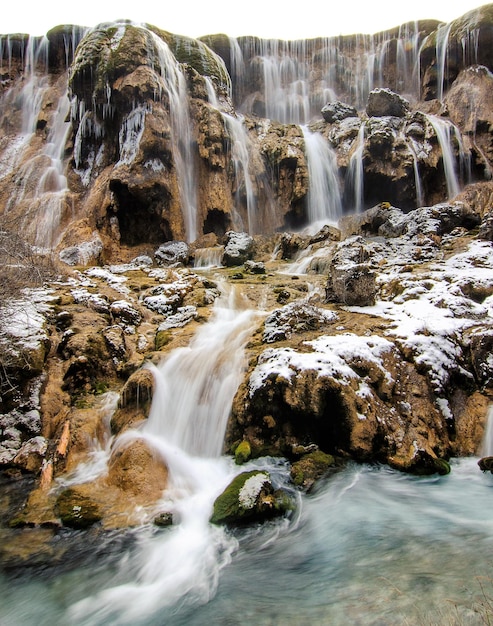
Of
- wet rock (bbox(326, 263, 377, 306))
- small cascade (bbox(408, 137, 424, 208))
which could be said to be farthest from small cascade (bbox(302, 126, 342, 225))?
wet rock (bbox(326, 263, 377, 306))

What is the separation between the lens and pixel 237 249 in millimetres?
16812

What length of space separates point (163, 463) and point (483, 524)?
4200 millimetres

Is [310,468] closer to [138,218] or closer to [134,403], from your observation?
[134,403]

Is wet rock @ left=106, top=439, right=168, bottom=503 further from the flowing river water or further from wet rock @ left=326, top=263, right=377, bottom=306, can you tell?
wet rock @ left=326, top=263, right=377, bottom=306

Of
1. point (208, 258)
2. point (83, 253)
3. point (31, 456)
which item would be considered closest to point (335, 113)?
point (208, 258)

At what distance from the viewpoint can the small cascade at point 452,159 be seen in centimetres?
2011

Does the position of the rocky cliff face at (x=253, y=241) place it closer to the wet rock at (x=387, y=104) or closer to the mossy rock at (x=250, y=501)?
the wet rock at (x=387, y=104)

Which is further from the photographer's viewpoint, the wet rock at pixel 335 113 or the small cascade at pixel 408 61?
the small cascade at pixel 408 61

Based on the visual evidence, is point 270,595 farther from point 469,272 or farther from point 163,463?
point 469,272

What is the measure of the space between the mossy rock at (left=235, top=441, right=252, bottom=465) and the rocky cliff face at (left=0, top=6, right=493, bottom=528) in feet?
0.11

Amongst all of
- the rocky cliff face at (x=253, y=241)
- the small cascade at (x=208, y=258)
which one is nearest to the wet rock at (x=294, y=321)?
the rocky cliff face at (x=253, y=241)

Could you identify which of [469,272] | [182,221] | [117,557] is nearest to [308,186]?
[182,221]

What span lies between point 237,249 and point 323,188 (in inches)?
306

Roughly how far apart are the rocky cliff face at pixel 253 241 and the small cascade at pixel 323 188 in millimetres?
116
